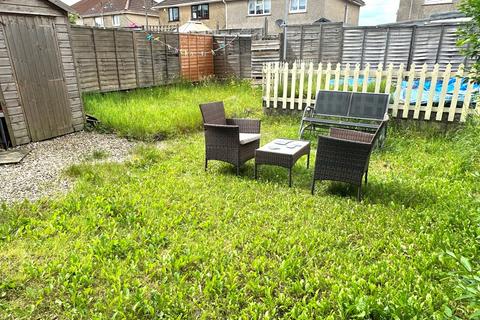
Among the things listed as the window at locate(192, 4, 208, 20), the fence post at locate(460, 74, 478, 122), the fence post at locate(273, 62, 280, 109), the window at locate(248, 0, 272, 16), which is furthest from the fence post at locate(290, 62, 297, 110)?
the window at locate(192, 4, 208, 20)

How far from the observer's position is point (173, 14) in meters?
28.4

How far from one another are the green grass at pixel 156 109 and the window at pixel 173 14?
2019 centimetres

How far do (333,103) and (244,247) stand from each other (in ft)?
14.5

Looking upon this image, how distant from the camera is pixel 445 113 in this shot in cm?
618

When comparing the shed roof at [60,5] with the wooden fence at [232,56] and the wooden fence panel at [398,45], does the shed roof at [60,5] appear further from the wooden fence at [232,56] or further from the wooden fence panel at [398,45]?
the wooden fence panel at [398,45]

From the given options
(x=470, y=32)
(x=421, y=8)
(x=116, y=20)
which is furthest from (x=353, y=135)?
(x=116, y=20)

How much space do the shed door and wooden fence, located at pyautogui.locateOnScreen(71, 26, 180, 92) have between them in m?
1.41

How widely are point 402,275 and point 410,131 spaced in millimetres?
4698

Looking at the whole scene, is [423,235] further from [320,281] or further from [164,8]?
[164,8]

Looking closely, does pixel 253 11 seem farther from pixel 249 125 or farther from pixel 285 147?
pixel 285 147

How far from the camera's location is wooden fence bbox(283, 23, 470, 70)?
11367mm

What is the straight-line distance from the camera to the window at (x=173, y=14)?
28098mm

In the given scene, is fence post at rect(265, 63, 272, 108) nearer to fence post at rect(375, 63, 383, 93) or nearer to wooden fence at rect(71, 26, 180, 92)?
fence post at rect(375, 63, 383, 93)

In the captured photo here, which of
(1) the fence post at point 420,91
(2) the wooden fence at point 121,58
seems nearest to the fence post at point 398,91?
(1) the fence post at point 420,91
